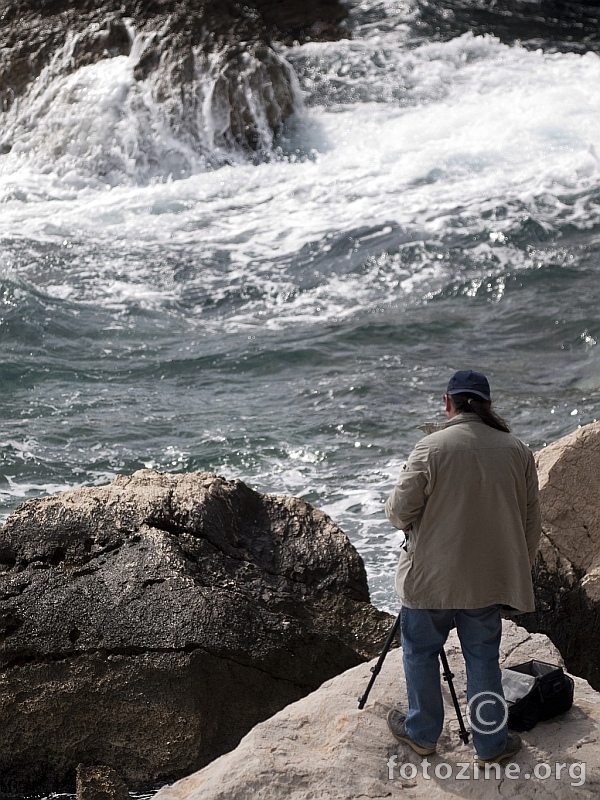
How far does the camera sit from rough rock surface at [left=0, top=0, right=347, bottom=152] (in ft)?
56.6

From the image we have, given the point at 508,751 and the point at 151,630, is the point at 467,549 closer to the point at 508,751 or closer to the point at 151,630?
the point at 508,751

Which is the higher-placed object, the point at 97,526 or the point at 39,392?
the point at 97,526

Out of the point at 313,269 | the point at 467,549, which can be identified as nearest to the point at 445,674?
the point at 467,549

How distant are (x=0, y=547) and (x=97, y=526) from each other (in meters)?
0.50

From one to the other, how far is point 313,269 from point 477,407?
951cm

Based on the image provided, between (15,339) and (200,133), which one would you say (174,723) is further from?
(200,133)

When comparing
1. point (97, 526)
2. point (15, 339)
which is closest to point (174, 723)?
point (97, 526)

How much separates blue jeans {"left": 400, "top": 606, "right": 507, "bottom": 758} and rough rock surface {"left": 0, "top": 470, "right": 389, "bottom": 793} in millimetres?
1224

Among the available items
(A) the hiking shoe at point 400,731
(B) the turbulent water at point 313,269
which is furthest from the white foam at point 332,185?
(A) the hiking shoe at point 400,731

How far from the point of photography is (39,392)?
34.4 ft

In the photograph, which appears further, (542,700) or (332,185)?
(332,185)

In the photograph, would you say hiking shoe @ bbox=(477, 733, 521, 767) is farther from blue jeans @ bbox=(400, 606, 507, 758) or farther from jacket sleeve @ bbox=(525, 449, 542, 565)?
jacket sleeve @ bbox=(525, 449, 542, 565)

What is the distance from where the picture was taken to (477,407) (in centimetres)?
397

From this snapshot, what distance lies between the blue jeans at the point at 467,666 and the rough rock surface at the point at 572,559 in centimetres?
164
